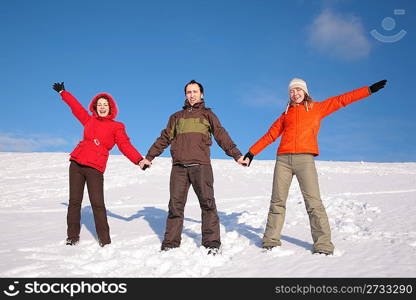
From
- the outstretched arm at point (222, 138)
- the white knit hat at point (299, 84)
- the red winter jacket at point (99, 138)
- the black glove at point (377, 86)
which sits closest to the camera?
the black glove at point (377, 86)

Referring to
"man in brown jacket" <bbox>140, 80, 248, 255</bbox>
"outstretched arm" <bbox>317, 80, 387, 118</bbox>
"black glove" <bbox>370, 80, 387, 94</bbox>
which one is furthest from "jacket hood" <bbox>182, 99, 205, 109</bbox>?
"black glove" <bbox>370, 80, 387, 94</bbox>

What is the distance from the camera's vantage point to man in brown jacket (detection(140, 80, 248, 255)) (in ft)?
17.0

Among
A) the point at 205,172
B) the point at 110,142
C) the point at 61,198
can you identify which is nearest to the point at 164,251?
the point at 205,172

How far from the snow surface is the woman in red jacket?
350 millimetres

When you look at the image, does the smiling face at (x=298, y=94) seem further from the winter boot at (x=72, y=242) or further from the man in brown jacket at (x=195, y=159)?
the winter boot at (x=72, y=242)

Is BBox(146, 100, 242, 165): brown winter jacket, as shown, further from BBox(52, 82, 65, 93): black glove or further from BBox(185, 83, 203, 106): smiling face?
BBox(52, 82, 65, 93): black glove

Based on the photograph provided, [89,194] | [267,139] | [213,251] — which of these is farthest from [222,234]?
[89,194]

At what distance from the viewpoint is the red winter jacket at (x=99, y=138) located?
5.56 m

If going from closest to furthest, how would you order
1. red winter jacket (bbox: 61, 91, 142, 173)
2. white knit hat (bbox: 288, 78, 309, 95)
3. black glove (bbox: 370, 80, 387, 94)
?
1. black glove (bbox: 370, 80, 387, 94)
2. white knit hat (bbox: 288, 78, 309, 95)
3. red winter jacket (bbox: 61, 91, 142, 173)

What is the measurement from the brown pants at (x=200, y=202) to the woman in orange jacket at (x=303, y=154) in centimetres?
78

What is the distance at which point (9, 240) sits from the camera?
6.34 metres

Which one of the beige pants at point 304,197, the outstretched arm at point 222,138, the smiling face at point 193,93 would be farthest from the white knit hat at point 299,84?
the smiling face at point 193,93

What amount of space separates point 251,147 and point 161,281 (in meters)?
2.61

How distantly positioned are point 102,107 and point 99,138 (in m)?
0.52
